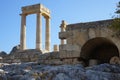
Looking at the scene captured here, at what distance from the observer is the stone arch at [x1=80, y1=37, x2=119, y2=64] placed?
13.6m

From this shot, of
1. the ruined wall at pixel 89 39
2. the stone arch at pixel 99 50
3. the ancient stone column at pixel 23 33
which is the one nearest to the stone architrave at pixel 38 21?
the ancient stone column at pixel 23 33

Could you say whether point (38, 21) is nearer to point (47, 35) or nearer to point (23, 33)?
point (47, 35)

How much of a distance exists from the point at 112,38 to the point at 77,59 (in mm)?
1930

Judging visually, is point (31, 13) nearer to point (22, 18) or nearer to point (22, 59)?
point (22, 18)

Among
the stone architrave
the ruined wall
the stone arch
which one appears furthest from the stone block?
the stone architrave

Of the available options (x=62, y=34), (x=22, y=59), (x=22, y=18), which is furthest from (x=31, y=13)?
(x=62, y=34)

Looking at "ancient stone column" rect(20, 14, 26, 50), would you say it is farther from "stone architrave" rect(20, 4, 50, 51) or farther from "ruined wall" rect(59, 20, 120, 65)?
"ruined wall" rect(59, 20, 120, 65)

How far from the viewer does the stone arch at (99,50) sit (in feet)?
44.8

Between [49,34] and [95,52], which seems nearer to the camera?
[95,52]

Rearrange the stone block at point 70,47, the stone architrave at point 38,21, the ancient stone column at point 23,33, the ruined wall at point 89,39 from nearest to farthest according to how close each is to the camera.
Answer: the ruined wall at point 89,39 < the stone block at point 70,47 < the stone architrave at point 38,21 < the ancient stone column at point 23,33

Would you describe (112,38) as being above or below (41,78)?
above

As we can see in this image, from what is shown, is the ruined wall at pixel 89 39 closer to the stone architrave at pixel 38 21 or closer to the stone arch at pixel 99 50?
the stone arch at pixel 99 50

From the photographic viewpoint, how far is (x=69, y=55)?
13.6 m

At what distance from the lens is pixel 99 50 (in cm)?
1437
